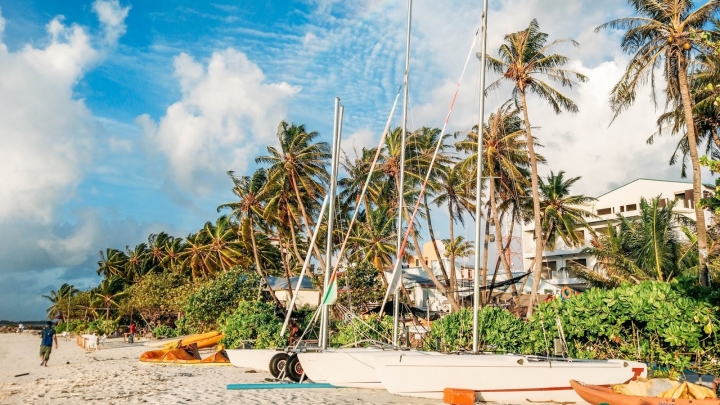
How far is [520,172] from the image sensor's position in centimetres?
3475

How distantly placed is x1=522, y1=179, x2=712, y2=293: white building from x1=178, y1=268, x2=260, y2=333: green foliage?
1038 inches

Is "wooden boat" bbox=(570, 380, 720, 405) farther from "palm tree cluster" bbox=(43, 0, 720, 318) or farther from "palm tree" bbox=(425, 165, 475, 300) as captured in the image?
"palm tree" bbox=(425, 165, 475, 300)

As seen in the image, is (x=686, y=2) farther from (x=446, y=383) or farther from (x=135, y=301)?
(x=135, y=301)

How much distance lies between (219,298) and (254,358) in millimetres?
16599

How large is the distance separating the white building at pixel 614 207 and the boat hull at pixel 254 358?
3425cm

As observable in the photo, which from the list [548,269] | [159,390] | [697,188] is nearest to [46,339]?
[159,390]

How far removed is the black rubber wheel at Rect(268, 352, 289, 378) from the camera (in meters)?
17.2

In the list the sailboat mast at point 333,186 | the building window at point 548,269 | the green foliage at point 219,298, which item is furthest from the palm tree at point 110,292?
the sailboat mast at point 333,186

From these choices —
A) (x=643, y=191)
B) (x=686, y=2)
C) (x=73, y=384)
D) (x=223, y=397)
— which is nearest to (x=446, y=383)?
(x=223, y=397)

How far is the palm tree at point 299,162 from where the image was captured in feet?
130

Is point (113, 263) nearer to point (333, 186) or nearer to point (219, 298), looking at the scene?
point (219, 298)

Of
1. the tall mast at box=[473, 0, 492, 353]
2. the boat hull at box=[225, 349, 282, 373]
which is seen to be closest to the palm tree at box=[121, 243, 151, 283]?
the boat hull at box=[225, 349, 282, 373]

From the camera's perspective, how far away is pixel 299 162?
3997 centimetres

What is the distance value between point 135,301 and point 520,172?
1543 inches
